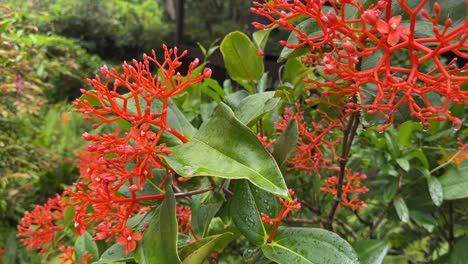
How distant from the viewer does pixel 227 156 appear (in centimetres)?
47

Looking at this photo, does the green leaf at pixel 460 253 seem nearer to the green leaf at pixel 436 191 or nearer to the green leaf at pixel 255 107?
the green leaf at pixel 436 191

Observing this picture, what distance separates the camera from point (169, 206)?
494 mm

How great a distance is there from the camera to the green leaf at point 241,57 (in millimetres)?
750

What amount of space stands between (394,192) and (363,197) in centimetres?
28

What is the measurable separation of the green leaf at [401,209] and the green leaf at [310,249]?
1.07 ft

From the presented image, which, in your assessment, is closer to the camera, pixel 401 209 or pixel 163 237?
pixel 163 237

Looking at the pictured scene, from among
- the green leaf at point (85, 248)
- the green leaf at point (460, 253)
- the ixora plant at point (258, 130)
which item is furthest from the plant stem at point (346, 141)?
the green leaf at point (85, 248)

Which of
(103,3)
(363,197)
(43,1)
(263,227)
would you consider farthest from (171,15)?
(263,227)

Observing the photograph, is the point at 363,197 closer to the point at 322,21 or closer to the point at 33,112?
the point at 322,21

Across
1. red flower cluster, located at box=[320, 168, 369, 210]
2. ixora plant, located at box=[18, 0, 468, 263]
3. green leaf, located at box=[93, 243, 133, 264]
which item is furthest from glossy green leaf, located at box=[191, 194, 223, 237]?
red flower cluster, located at box=[320, 168, 369, 210]

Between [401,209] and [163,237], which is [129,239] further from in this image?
[401,209]

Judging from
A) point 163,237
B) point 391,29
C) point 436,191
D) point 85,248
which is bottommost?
point 85,248

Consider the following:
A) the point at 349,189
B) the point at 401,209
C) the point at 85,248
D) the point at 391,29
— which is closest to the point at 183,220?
the point at 85,248

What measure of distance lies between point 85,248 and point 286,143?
1.37 feet
